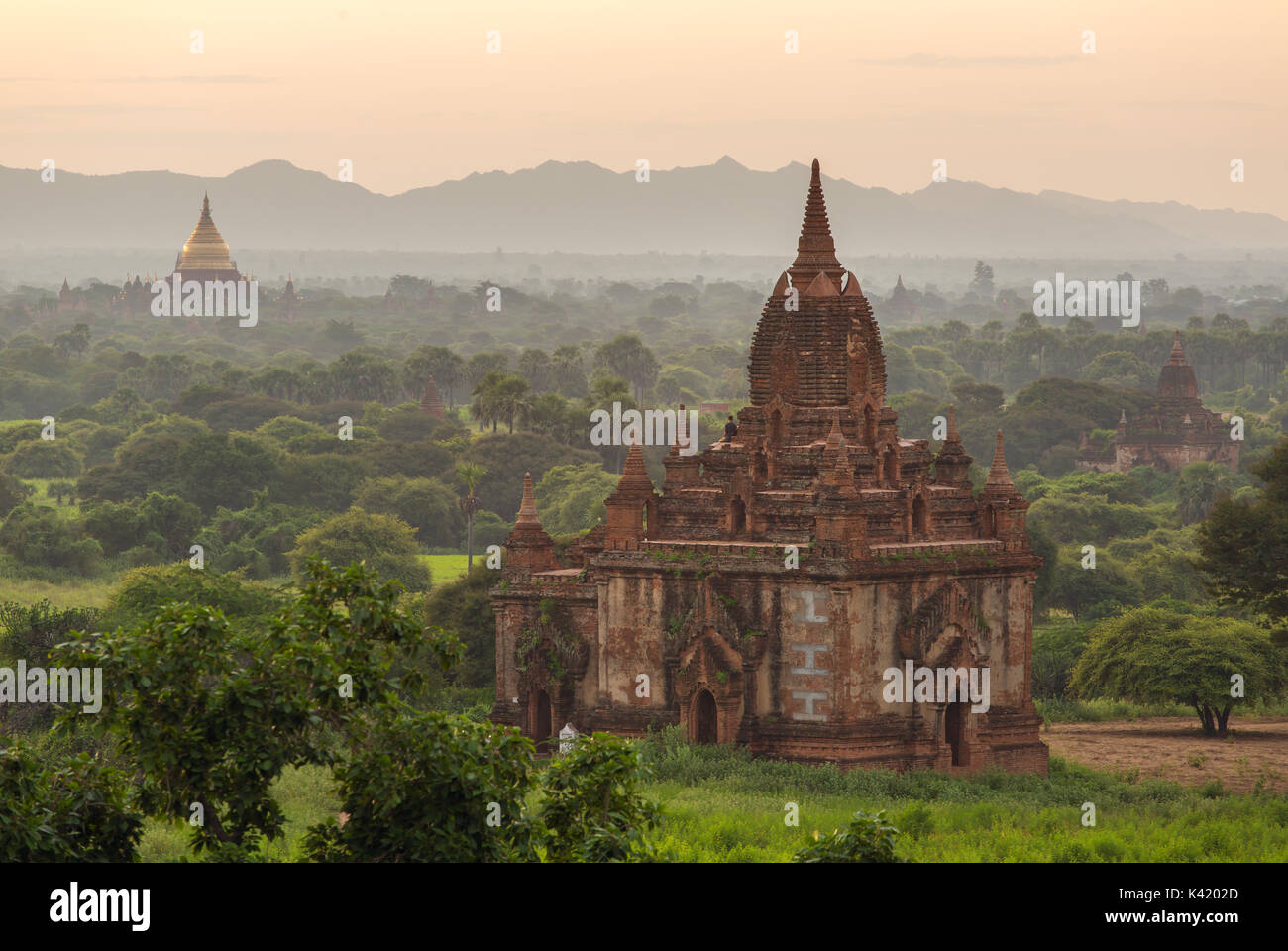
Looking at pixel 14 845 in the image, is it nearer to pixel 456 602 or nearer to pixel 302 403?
pixel 456 602

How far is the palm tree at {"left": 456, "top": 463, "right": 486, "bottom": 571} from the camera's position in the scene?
9738 centimetres

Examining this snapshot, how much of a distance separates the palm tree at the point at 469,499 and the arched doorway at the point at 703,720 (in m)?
48.5

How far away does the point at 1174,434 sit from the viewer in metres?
133

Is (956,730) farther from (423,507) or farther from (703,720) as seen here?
(423,507)

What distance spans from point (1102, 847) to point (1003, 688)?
8.61 metres

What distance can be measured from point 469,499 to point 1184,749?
164 ft

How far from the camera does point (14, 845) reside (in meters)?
25.3

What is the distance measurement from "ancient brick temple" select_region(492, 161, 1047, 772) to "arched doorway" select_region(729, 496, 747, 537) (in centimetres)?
4

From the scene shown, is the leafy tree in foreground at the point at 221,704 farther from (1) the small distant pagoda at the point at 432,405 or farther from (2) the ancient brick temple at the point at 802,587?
(1) the small distant pagoda at the point at 432,405

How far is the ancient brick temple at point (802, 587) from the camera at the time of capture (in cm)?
4550

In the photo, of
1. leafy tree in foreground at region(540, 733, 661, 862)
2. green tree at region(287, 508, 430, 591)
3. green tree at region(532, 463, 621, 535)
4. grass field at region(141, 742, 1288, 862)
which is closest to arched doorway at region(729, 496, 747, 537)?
grass field at region(141, 742, 1288, 862)

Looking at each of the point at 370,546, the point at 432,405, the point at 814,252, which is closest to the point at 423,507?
the point at 370,546
